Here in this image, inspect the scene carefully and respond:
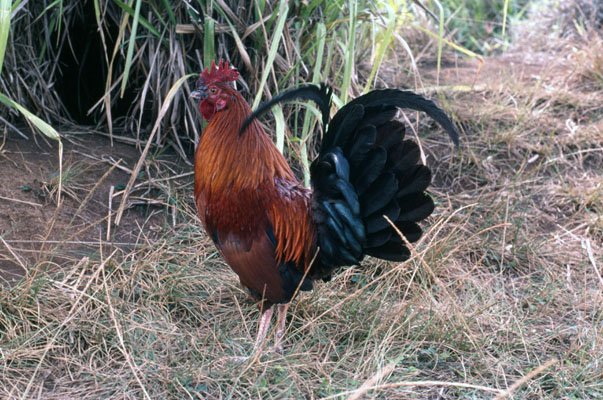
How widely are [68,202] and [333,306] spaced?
65.6 inches

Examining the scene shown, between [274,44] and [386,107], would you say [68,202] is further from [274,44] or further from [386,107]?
[386,107]

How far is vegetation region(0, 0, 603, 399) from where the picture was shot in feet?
8.45

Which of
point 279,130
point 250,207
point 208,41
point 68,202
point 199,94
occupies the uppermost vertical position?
point 208,41

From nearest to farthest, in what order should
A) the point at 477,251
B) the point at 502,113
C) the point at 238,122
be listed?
1. the point at 238,122
2. the point at 477,251
3. the point at 502,113

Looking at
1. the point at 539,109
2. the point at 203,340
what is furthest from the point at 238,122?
the point at 539,109

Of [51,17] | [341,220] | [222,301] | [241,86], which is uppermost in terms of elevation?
[51,17]

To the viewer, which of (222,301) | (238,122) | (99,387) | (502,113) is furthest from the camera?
(502,113)

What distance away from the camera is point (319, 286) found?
3.21 meters

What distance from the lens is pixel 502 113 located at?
15.6 feet

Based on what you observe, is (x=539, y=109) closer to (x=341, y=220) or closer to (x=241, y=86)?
(x=241, y=86)

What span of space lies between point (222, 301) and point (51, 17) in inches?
83.5

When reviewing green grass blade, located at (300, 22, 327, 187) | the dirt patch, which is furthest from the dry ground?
green grass blade, located at (300, 22, 327, 187)

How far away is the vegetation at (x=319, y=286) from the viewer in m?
2.58

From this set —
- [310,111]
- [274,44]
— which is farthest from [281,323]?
[274,44]
